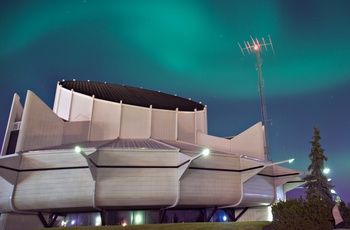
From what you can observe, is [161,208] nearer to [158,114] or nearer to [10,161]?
[158,114]

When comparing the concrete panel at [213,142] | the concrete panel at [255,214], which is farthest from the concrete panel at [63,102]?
the concrete panel at [255,214]

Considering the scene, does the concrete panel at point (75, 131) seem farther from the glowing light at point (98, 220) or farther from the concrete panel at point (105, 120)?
the glowing light at point (98, 220)

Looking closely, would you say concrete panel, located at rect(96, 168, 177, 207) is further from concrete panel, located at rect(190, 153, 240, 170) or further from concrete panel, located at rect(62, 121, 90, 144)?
concrete panel, located at rect(62, 121, 90, 144)

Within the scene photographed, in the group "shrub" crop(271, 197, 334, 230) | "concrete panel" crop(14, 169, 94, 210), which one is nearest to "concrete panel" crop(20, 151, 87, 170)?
"concrete panel" crop(14, 169, 94, 210)

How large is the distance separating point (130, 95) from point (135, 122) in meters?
5.89

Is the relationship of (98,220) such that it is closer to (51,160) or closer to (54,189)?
(54,189)

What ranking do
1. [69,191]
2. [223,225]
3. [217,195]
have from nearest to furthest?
1. [223,225]
2. [69,191]
3. [217,195]

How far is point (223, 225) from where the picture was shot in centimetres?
1448

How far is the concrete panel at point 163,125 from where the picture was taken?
105 feet

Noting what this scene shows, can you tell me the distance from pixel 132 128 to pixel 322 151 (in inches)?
698

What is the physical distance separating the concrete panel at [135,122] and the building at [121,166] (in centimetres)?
10

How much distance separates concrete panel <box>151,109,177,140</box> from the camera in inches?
1262

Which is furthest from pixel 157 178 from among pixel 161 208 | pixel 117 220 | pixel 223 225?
pixel 223 225

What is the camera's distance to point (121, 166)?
24.2 metres
